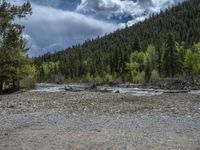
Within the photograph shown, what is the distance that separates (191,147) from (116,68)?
142 m

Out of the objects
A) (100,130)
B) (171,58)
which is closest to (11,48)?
(100,130)

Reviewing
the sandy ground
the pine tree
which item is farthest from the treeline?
the pine tree

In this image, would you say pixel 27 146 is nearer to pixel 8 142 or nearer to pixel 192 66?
pixel 8 142

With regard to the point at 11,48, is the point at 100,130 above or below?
below

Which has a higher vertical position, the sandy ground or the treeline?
the treeline

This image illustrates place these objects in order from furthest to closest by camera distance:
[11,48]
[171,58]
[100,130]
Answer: [171,58]
[11,48]
[100,130]

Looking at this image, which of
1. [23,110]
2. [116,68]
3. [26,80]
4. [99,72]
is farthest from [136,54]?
[23,110]

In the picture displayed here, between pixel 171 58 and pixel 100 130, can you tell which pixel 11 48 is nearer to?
pixel 100 130

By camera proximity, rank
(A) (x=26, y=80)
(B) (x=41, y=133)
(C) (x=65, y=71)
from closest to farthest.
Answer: (B) (x=41, y=133), (A) (x=26, y=80), (C) (x=65, y=71)

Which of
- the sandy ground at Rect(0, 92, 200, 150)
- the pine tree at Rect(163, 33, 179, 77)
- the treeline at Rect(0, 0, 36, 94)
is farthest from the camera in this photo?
the pine tree at Rect(163, 33, 179, 77)

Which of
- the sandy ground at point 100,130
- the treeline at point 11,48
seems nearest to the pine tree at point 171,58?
the treeline at point 11,48

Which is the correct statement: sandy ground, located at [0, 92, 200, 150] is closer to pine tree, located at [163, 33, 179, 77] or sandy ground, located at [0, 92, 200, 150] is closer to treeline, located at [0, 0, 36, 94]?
treeline, located at [0, 0, 36, 94]

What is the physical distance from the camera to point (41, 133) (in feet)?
61.9

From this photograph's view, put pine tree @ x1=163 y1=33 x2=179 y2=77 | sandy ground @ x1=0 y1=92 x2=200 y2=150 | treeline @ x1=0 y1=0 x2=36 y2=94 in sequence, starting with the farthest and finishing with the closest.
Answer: pine tree @ x1=163 y1=33 x2=179 y2=77 → treeline @ x1=0 y1=0 x2=36 y2=94 → sandy ground @ x1=0 y1=92 x2=200 y2=150
